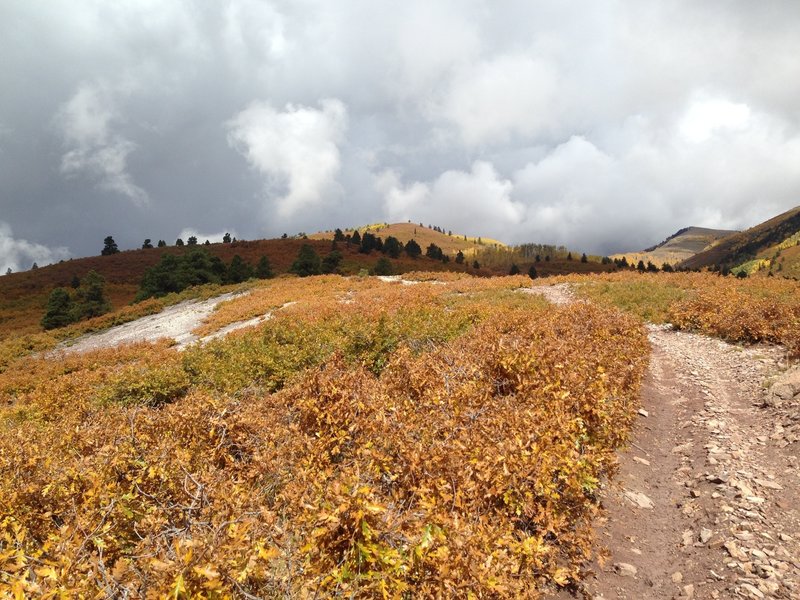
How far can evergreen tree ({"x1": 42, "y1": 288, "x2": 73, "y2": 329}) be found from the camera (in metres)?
34.6

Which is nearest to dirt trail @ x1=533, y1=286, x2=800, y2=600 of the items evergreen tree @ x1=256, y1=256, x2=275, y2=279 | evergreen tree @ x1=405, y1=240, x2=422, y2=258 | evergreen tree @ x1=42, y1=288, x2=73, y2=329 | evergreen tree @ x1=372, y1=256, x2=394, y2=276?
evergreen tree @ x1=372, y1=256, x2=394, y2=276

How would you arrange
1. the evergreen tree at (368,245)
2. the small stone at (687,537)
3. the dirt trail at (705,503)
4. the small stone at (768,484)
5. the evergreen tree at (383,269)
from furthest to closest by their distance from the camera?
the evergreen tree at (368,245) → the evergreen tree at (383,269) → the small stone at (768,484) → the small stone at (687,537) → the dirt trail at (705,503)

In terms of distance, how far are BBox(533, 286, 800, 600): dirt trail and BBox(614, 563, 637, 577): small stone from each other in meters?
0.01

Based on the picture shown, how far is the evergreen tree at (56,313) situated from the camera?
3456 cm

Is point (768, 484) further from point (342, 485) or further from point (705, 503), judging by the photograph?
point (342, 485)

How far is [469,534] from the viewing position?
3408mm

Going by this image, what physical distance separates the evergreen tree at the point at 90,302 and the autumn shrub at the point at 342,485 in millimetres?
31812

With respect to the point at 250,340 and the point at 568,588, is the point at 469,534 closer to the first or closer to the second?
the point at 568,588

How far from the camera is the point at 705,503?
5.96m

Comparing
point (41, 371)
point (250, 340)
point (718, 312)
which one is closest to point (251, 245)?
point (41, 371)

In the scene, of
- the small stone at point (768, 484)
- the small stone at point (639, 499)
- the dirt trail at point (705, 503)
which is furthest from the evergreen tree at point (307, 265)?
the small stone at point (768, 484)

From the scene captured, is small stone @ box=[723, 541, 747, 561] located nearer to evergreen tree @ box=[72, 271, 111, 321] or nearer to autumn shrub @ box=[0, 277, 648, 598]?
autumn shrub @ box=[0, 277, 648, 598]

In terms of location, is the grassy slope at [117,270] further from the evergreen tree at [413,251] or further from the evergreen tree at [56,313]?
the evergreen tree at [413,251]

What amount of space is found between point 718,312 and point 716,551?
45.6ft
